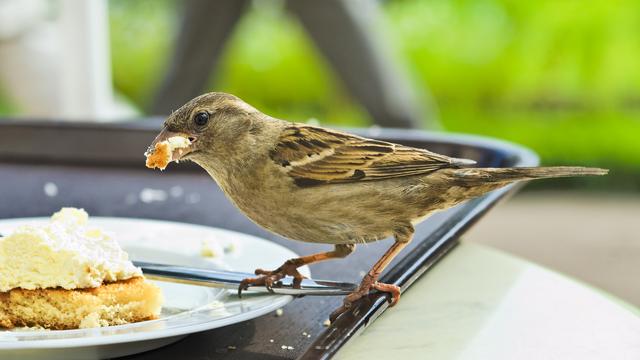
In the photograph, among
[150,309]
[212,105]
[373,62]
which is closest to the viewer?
[150,309]

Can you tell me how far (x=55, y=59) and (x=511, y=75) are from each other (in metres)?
2.55

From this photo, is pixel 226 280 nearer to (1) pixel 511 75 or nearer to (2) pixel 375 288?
(2) pixel 375 288

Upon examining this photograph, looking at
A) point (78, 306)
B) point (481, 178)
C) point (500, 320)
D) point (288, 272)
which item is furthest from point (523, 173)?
point (78, 306)

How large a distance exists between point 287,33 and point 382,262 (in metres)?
4.99

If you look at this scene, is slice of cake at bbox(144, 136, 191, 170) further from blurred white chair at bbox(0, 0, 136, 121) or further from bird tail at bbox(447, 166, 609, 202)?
blurred white chair at bbox(0, 0, 136, 121)

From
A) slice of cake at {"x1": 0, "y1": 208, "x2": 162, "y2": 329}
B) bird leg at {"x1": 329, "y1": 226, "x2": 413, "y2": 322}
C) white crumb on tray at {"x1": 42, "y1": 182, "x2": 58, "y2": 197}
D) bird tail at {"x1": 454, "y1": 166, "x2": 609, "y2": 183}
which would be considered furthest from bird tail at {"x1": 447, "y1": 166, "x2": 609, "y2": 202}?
white crumb on tray at {"x1": 42, "y1": 182, "x2": 58, "y2": 197}

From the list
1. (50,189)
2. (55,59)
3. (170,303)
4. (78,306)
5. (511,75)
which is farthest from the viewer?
(511,75)

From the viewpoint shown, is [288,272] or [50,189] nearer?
[288,272]

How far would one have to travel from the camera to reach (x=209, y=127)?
1.25m

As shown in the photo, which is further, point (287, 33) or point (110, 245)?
point (287, 33)

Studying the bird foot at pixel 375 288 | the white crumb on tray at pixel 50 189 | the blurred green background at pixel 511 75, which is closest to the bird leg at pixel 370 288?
the bird foot at pixel 375 288

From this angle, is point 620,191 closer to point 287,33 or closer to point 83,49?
point 287,33

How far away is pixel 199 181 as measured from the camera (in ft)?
6.56

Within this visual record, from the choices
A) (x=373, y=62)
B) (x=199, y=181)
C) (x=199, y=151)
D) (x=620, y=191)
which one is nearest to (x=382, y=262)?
(x=199, y=151)
